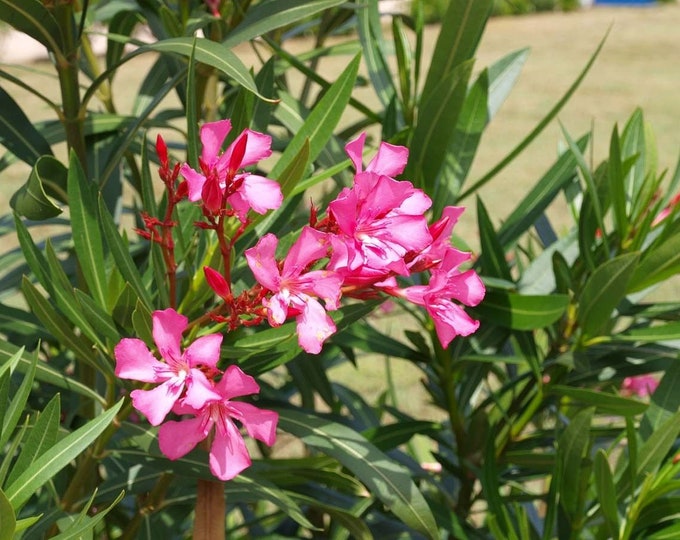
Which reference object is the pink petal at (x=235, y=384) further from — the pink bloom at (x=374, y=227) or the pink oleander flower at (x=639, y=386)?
the pink oleander flower at (x=639, y=386)

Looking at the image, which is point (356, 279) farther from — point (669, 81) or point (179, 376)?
point (669, 81)

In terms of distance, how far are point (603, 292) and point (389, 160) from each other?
1.09ft

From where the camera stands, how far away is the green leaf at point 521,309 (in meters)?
0.94

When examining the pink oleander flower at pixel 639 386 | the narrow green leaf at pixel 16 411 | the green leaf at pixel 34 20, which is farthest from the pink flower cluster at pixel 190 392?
the pink oleander flower at pixel 639 386

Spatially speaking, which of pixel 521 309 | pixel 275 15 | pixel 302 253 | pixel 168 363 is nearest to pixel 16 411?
pixel 168 363

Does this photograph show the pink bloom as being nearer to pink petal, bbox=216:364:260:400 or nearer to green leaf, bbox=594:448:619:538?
pink petal, bbox=216:364:260:400

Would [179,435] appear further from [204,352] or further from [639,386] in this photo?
[639,386]

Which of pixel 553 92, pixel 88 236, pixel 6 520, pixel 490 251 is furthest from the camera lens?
pixel 553 92

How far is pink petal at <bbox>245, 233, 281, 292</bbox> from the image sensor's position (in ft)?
2.06

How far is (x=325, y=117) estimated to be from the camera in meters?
0.82

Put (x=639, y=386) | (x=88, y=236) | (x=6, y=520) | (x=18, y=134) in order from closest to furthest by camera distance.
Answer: (x=6, y=520), (x=88, y=236), (x=18, y=134), (x=639, y=386)

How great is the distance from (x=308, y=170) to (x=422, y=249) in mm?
193

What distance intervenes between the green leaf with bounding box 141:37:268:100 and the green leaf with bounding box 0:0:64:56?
0.09 meters

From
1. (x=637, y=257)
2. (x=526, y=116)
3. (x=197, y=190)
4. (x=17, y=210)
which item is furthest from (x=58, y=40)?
(x=526, y=116)
